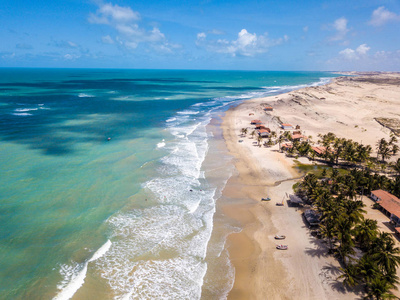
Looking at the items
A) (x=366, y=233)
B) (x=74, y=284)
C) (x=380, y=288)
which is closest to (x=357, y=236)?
(x=366, y=233)

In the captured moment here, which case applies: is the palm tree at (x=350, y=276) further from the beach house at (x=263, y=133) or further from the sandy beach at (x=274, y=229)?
the beach house at (x=263, y=133)

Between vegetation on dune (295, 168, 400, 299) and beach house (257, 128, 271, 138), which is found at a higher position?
beach house (257, 128, 271, 138)

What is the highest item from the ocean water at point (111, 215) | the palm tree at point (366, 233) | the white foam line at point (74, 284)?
the palm tree at point (366, 233)

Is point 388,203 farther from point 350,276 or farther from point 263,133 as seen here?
point 263,133

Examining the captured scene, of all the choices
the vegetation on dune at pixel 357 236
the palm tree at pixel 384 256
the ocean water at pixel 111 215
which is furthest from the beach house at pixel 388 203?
the ocean water at pixel 111 215

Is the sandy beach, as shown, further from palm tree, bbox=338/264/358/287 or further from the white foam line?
the white foam line

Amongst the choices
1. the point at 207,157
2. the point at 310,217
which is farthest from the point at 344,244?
the point at 207,157

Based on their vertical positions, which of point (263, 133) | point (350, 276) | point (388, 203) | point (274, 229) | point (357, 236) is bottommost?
point (274, 229)

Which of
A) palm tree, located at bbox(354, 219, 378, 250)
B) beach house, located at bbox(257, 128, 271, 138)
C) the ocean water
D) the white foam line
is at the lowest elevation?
the white foam line

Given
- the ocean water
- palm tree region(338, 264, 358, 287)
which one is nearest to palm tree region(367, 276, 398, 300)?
palm tree region(338, 264, 358, 287)
